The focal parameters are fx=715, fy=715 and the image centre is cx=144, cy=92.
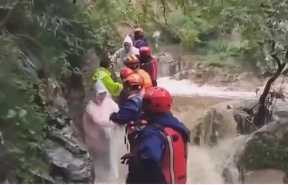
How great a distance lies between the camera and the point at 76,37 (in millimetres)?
2322

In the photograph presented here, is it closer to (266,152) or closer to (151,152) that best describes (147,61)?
(151,152)

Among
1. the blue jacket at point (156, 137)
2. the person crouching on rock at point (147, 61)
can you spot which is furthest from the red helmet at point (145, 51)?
the blue jacket at point (156, 137)

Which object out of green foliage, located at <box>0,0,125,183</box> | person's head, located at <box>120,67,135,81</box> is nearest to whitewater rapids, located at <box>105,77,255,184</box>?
person's head, located at <box>120,67,135,81</box>

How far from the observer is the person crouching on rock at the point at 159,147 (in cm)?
222

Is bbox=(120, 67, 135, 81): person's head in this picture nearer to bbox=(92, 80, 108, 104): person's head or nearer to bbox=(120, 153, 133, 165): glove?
bbox=(92, 80, 108, 104): person's head

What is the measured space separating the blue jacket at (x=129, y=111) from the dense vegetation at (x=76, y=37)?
182 millimetres

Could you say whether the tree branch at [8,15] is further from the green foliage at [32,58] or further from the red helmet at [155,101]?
the red helmet at [155,101]

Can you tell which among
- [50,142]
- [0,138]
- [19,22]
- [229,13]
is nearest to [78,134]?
[50,142]

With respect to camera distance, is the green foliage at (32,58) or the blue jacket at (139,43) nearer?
the green foliage at (32,58)

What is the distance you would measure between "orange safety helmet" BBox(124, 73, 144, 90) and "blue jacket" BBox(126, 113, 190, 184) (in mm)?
132

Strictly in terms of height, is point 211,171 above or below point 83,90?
below

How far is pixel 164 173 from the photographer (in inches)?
88.4

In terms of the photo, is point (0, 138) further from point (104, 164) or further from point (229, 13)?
point (229, 13)

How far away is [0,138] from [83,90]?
1.02ft
